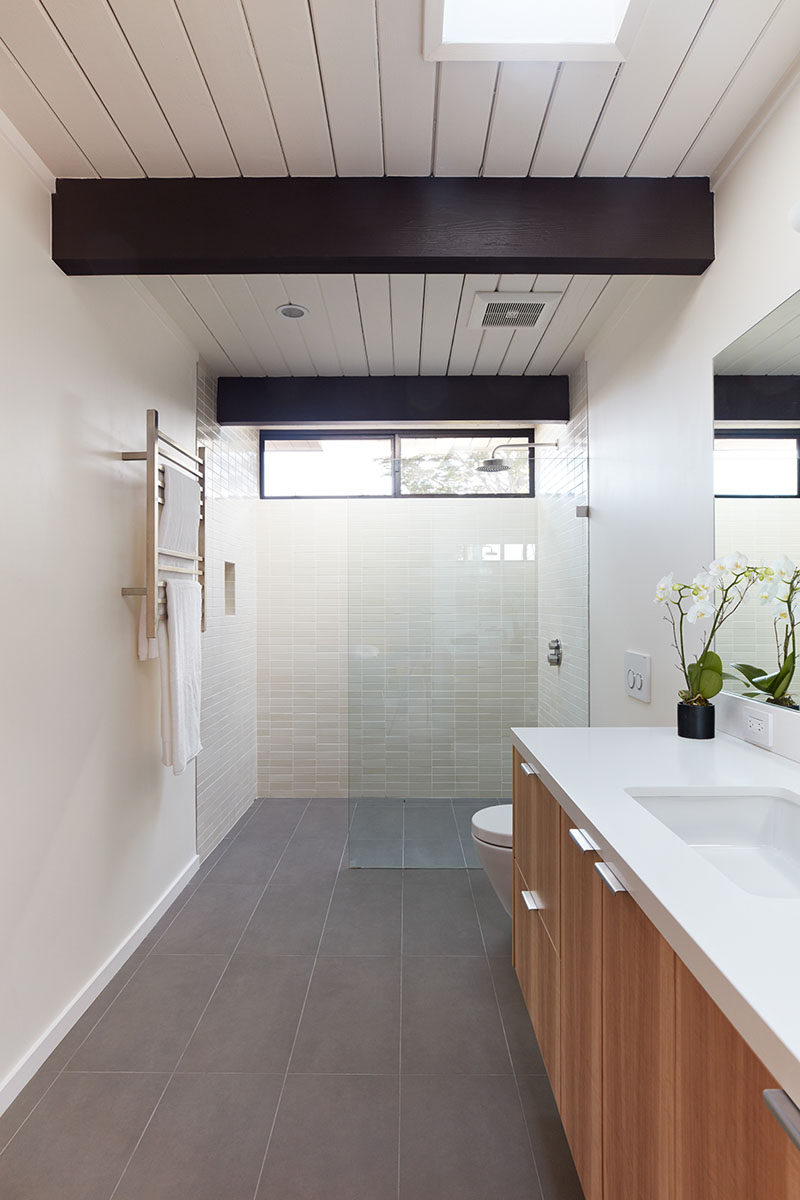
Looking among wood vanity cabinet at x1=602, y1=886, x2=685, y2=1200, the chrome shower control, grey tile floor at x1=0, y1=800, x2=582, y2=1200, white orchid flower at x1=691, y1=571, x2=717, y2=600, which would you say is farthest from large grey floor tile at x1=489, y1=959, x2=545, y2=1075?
the chrome shower control

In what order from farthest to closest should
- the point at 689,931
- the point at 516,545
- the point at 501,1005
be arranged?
the point at 516,545, the point at 501,1005, the point at 689,931

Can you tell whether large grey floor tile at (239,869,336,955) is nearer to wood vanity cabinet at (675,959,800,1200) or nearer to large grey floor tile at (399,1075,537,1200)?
large grey floor tile at (399,1075,537,1200)

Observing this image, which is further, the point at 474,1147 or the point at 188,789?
the point at 188,789

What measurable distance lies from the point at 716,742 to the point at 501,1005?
41.3 inches

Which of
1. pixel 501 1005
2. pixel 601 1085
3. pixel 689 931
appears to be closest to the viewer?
pixel 689 931

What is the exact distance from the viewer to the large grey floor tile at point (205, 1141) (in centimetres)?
146

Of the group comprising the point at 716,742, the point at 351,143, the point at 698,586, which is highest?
the point at 351,143

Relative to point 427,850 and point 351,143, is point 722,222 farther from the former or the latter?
point 427,850

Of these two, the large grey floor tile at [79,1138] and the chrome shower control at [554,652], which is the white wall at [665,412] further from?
the large grey floor tile at [79,1138]

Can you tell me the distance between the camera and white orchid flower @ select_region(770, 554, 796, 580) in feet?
5.09

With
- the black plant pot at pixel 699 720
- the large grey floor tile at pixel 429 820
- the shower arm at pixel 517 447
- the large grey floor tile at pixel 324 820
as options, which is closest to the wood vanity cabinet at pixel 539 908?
the black plant pot at pixel 699 720

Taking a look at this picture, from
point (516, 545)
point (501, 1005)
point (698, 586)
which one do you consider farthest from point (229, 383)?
point (501, 1005)

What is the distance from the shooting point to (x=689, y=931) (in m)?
0.77

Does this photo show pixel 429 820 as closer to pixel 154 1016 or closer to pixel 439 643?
pixel 439 643
